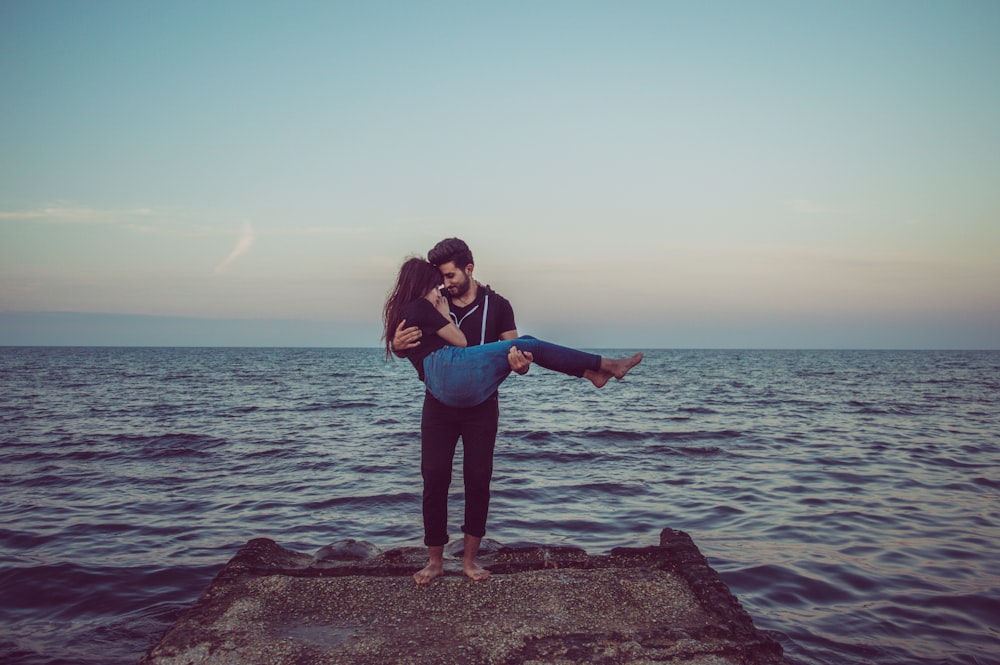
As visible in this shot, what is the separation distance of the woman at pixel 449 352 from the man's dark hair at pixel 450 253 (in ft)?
0.25

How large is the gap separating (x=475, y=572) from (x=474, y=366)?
1.46 m

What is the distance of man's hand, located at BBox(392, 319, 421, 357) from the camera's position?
4234mm

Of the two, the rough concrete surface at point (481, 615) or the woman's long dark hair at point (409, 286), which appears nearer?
the rough concrete surface at point (481, 615)

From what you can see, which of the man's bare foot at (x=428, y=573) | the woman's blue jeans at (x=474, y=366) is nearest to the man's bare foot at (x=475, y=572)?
the man's bare foot at (x=428, y=573)

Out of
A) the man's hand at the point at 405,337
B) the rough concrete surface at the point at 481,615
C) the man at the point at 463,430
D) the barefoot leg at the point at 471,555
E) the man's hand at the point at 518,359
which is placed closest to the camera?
the rough concrete surface at the point at 481,615

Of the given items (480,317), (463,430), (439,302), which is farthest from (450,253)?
(463,430)

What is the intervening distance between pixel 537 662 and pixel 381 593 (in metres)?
1.40

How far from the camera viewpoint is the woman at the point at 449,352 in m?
4.17

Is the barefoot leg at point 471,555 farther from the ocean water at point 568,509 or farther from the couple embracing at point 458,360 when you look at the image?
the ocean water at point 568,509

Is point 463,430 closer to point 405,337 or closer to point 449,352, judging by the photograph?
point 449,352

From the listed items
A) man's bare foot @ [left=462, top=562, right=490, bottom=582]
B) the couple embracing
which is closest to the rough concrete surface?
man's bare foot @ [left=462, top=562, right=490, bottom=582]

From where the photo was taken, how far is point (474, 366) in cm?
415

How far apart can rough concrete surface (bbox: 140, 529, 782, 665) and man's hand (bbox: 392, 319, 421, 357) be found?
162 cm

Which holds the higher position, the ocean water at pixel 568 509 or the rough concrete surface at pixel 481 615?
the rough concrete surface at pixel 481 615
